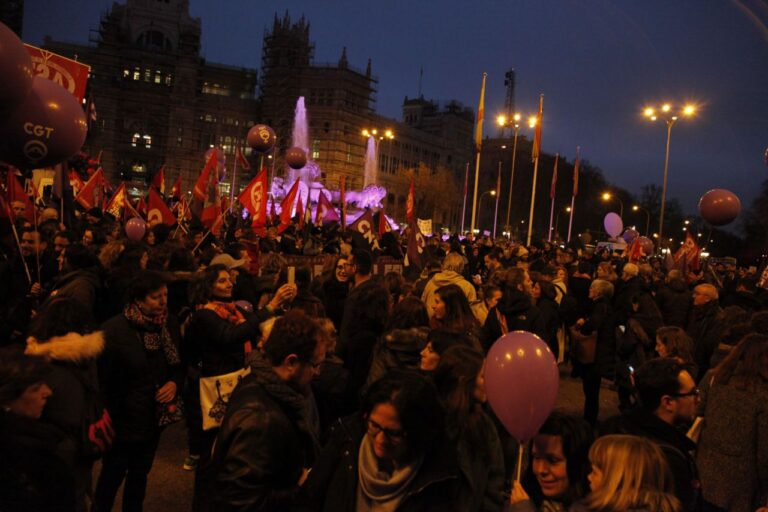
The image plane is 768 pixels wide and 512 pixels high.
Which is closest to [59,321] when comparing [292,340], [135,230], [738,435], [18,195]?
[292,340]

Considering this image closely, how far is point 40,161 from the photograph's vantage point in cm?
541

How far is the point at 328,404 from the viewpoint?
13.9ft

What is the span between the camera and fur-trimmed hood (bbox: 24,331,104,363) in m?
3.14

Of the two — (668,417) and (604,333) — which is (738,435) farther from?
(604,333)

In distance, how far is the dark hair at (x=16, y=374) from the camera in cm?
257

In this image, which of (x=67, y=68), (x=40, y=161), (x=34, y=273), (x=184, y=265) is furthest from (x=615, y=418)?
(x=67, y=68)

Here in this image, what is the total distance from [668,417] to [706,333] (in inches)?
159

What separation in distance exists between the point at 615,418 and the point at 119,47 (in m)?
78.9

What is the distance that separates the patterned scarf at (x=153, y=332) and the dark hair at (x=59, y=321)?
58cm

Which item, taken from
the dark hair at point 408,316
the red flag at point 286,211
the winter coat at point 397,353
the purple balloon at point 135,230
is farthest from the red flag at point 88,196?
the winter coat at point 397,353

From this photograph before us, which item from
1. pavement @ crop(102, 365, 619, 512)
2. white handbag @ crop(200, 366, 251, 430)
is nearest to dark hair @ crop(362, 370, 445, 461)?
pavement @ crop(102, 365, 619, 512)

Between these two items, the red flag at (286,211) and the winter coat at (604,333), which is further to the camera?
the red flag at (286,211)

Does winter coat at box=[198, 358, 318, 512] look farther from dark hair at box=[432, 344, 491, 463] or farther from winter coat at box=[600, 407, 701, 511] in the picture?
winter coat at box=[600, 407, 701, 511]

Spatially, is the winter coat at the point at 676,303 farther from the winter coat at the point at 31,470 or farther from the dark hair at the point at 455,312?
the winter coat at the point at 31,470
